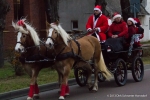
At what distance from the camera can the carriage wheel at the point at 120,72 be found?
12.3 meters

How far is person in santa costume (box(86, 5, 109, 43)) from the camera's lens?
40.8 feet

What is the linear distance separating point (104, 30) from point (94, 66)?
1267 mm

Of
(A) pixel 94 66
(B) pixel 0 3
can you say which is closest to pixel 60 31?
(A) pixel 94 66

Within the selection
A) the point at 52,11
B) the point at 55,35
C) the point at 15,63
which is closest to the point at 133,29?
the point at 55,35

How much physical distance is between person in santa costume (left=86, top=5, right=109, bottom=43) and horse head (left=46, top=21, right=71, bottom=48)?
2299mm

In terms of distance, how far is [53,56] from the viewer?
1030cm

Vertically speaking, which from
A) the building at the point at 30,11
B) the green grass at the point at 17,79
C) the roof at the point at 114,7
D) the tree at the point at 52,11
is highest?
the roof at the point at 114,7

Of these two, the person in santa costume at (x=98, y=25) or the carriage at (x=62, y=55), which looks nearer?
the carriage at (x=62, y=55)

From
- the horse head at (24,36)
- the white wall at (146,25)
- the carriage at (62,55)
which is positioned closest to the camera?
the horse head at (24,36)

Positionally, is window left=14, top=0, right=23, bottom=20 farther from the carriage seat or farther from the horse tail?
the horse tail

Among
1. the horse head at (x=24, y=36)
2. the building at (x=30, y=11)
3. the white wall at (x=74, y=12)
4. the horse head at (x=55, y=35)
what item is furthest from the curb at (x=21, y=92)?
the white wall at (x=74, y=12)

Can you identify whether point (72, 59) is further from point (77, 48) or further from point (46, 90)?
point (46, 90)

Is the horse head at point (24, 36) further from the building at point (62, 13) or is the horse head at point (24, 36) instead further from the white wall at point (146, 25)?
the white wall at point (146, 25)

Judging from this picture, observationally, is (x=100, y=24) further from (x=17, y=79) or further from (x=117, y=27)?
(x=17, y=79)
